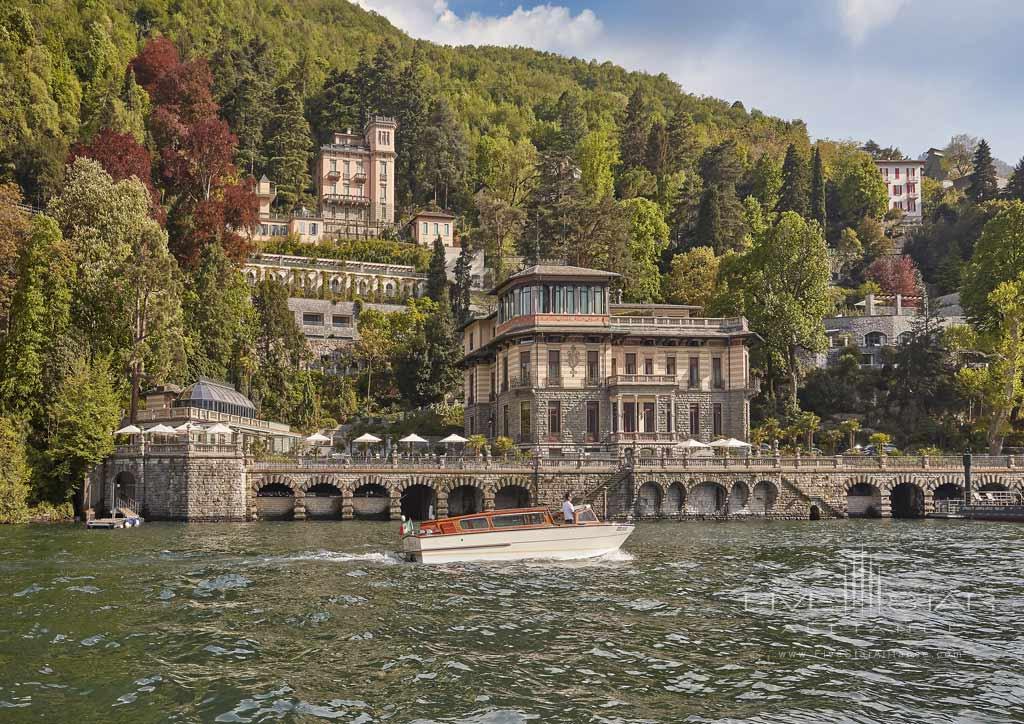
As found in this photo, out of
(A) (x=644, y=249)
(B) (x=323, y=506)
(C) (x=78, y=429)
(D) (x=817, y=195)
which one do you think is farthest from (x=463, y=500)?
(D) (x=817, y=195)

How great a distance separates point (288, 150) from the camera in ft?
412

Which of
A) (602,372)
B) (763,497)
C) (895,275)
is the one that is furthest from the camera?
(895,275)

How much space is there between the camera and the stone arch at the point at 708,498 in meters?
59.9

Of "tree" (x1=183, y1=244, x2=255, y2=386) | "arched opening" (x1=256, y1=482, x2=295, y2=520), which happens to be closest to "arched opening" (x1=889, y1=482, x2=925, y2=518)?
"arched opening" (x1=256, y1=482, x2=295, y2=520)

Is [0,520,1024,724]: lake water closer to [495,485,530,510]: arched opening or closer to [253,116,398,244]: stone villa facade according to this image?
[495,485,530,510]: arched opening

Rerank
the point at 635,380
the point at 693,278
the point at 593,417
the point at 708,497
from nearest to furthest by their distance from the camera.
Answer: the point at 708,497 < the point at 635,380 < the point at 593,417 < the point at 693,278

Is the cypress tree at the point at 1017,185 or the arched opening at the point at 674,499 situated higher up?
the cypress tree at the point at 1017,185

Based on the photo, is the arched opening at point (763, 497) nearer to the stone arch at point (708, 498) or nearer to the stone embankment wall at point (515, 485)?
the stone embankment wall at point (515, 485)

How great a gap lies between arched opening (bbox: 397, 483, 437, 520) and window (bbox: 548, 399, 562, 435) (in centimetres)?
1059

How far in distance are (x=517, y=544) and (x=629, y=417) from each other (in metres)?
31.3

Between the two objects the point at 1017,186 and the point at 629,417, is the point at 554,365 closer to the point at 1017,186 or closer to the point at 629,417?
the point at 629,417

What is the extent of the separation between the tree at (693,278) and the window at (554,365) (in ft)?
93.8

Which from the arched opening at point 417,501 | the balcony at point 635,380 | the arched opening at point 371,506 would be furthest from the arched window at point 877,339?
the arched opening at point 371,506

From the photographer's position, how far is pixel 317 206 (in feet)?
411
